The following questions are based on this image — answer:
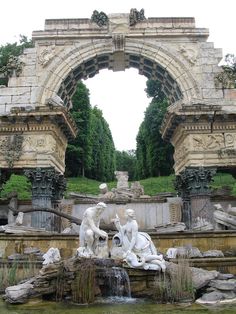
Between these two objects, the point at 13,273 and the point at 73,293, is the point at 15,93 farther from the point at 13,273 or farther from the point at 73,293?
the point at 73,293

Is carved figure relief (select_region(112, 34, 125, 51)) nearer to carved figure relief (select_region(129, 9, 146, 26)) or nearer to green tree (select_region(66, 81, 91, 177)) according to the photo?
carved figure relief (select_region(129, 9, 146, 26))

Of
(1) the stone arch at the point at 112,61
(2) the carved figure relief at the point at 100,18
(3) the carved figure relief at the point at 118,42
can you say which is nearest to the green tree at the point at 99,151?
(1) the stone arch at the point at 112,61

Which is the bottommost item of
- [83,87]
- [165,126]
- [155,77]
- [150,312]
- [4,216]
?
[150,312]

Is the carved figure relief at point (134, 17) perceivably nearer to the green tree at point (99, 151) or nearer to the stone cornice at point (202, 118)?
the stone cornice at point (202, 118)

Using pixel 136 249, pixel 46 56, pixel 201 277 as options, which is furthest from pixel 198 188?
pixel 46 56

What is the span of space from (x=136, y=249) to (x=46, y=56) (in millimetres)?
12230

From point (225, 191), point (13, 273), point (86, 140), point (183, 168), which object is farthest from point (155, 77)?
point (86, 140)

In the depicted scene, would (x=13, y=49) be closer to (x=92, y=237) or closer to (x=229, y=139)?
(x=229, y=139)

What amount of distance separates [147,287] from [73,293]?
1585 millimetres

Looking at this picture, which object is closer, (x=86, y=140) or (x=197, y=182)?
(x=197, y=182)

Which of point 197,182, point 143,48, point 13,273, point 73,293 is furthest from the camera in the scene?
point 143,48

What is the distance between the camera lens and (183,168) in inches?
690

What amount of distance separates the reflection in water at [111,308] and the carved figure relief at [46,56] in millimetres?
12792

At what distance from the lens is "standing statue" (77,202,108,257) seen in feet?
30.7
